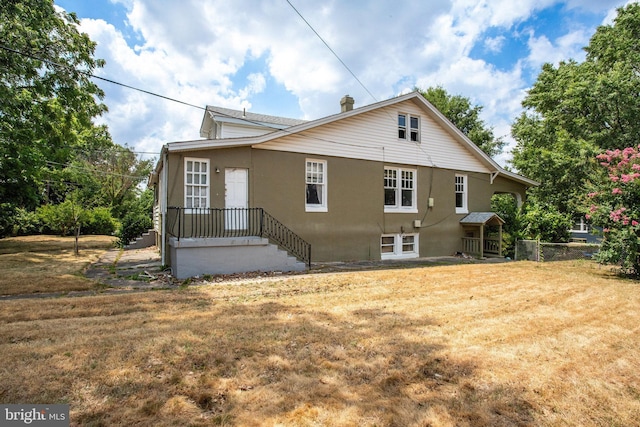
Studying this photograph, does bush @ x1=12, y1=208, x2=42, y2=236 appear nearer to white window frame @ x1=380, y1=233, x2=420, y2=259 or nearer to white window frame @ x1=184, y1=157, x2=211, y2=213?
white window frame @ x1=184, y1=157, x2=211, y2=213

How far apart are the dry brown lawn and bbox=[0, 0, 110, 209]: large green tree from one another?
8648 millimetres

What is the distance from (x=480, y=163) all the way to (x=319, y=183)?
833 cm

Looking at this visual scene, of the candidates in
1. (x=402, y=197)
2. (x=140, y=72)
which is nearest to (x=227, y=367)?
(x=140, y=72)

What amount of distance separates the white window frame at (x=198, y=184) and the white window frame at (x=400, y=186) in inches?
259

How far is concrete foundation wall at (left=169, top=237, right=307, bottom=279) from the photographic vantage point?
8.50m

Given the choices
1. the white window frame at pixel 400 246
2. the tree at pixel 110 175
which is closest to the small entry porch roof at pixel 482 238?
the white window frame at pixel 400 246

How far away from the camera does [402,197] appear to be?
13.4m

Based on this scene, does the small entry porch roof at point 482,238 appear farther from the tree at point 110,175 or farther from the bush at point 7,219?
the bush at point 7,219

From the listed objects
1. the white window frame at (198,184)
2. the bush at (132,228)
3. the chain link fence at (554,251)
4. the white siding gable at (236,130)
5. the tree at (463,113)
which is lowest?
the chain link fence at (554,251)

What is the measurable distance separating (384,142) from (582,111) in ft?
46.4

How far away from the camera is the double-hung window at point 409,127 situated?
13.4m

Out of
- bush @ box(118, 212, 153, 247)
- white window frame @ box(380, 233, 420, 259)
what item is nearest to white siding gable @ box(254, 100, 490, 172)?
white window frame @ box(380, 233, 420, 259)

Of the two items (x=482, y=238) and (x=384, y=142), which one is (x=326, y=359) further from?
(x=482, y=238)

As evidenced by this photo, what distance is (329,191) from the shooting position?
11.7m
